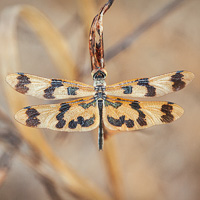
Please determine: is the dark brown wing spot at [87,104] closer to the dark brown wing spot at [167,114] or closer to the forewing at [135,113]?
the forewing at [135,113]

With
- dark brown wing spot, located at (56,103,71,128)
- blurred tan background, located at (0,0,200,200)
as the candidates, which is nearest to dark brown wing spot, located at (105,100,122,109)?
dark brown wing spot, located at (56,103,71,128)

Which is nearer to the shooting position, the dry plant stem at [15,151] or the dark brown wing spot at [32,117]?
the dark brown wing spot at [32,117]

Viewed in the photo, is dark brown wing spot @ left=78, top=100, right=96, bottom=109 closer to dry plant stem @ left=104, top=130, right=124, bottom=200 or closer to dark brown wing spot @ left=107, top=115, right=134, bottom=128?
dark brown wing spot @ left=107, top=115, right=134, bottom=128

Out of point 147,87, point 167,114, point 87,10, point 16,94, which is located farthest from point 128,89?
point 87,10

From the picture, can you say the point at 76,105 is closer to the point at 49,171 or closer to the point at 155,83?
the point at 155,83

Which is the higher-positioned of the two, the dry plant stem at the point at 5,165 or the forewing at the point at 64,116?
the forewing at the point at 64,116

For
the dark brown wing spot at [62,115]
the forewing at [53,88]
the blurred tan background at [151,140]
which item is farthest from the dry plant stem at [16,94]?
the blurred tan background at [151,140]
